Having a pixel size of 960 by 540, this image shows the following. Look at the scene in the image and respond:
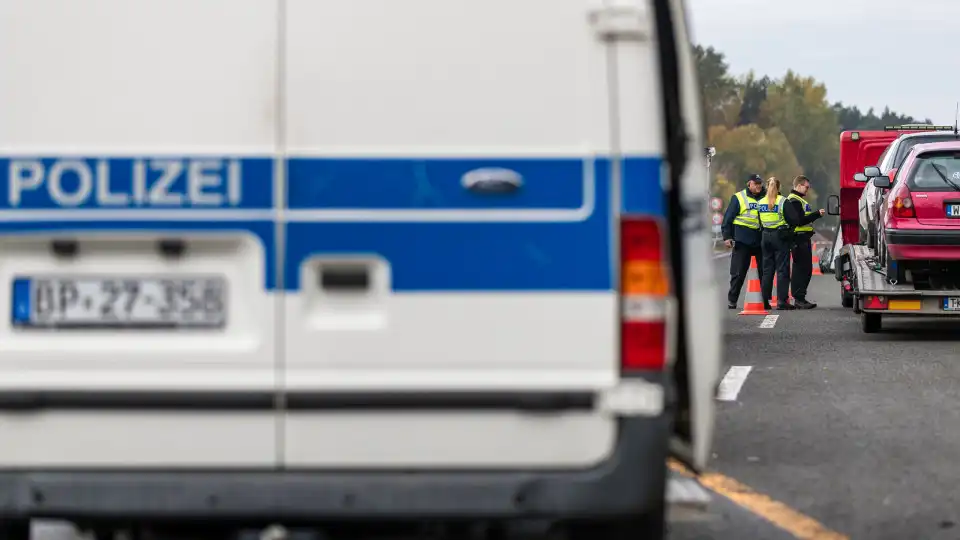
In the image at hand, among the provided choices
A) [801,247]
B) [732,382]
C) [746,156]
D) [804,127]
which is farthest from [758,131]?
[732,382]

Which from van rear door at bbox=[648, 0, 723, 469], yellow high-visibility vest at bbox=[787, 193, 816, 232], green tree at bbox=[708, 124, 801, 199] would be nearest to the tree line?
green tree at bbox=[708, 124, 801, 199]

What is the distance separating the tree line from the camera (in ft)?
543

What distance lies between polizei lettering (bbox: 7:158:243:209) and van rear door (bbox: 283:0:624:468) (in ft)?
0.60

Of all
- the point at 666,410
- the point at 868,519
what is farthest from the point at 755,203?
the point at 666,410

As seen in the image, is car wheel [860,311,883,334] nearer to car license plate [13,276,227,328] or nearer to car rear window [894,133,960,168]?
car rear window [894,133,960,168]

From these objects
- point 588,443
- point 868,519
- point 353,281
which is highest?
point 353,281

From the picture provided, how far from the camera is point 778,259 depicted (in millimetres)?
21812

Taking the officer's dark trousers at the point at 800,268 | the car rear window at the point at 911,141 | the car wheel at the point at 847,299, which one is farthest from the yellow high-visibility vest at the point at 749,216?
the car rear window at the point at 911,141

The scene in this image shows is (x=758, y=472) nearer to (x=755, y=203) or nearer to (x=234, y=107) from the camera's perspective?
(x=234, y=107)

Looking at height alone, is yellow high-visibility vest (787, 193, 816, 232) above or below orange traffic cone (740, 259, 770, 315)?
above

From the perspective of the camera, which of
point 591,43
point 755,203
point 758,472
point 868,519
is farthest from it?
point 755,203

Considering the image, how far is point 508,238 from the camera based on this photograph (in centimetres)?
451

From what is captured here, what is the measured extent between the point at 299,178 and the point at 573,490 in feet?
3.35

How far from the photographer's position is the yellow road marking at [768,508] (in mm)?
6555
